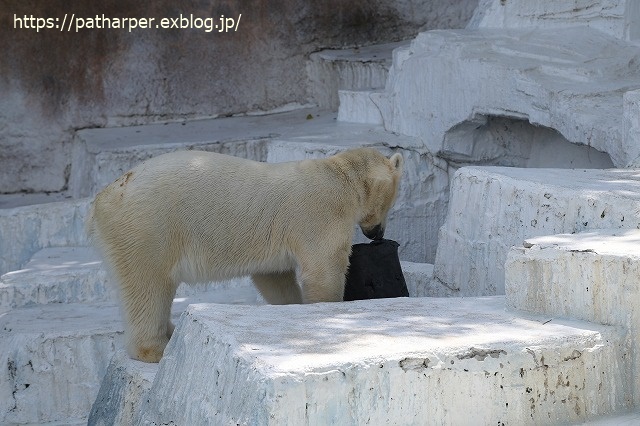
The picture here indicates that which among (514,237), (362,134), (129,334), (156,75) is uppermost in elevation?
(156,75)

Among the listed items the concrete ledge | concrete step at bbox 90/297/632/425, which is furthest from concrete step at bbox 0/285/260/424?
the concrete ledge

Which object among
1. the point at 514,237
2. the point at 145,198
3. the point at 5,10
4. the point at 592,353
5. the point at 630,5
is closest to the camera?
the point at 592,353

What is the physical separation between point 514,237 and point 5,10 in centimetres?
633

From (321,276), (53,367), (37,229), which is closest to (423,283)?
(321,276)

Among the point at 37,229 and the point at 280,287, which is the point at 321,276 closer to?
the point at 280,287

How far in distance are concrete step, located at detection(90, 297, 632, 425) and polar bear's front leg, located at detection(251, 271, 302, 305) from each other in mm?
1660

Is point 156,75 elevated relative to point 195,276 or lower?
elevated

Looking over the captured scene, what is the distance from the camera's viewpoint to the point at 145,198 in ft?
16.5

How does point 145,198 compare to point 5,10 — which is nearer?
point 145,198

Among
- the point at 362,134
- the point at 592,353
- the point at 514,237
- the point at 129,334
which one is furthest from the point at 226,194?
the point at 362,134

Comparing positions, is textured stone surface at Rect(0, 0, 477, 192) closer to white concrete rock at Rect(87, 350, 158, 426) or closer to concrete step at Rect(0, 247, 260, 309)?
concrete step at Rect(0, 247, 260, 309)

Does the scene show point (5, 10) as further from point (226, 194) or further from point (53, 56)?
point (226, 194)

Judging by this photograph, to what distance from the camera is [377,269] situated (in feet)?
18.9

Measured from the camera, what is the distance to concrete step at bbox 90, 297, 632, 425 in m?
3.27
